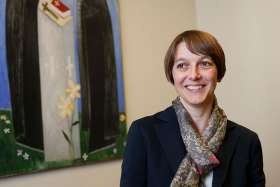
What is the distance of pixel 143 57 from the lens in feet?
6.82

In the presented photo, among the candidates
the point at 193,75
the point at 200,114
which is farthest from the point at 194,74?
the point at 200,114

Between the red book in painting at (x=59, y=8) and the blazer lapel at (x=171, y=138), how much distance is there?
2.77ft

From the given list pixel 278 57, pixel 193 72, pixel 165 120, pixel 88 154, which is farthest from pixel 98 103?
pixel 278 57

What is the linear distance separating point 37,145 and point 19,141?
0.30ft

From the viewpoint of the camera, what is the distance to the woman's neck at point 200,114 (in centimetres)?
121

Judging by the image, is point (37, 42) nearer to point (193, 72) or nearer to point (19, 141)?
point (19, 141)

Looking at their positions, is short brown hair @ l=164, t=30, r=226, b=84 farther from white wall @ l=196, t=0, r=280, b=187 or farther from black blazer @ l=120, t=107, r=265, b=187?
white wall @ l=196, t=0, r=280, b=187

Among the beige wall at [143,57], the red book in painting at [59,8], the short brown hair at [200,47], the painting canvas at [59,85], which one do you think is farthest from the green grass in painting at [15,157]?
the short brown hair at [200,47]

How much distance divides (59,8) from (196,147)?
1045 mm

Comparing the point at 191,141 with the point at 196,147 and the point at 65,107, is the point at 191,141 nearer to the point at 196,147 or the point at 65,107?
the point at 196,147

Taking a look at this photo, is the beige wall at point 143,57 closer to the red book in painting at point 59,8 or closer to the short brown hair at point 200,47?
the red book in painting at point 59,8

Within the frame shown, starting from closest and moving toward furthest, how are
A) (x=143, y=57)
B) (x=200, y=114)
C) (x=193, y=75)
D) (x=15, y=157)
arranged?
1. (x=193, y=75)
2. (x=200, y=114)
3. (x=15, y=157)
4. (x=143, y=57)

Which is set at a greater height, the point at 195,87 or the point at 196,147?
the point at 195,87

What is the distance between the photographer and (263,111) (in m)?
1.87
